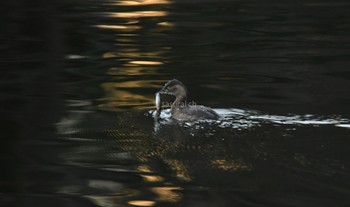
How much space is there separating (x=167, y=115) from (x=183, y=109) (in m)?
0.48

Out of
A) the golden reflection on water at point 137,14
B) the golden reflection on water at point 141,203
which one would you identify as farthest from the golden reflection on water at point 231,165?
the golden reflection on water at point 137,14

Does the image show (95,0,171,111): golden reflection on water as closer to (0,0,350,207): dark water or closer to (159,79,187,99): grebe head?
(0,0,350,207): dark water

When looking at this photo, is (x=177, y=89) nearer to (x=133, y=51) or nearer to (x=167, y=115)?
(x=167, y=115)

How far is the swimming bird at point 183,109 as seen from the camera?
1038 cm

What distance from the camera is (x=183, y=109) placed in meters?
10.8

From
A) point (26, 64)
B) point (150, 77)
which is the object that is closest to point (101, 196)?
point (150, 77)

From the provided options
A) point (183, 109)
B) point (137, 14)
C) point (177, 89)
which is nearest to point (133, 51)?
point (177, 89)

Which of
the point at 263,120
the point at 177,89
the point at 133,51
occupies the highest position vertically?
the point at 177,89

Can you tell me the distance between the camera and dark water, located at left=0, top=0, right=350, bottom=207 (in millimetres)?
8133

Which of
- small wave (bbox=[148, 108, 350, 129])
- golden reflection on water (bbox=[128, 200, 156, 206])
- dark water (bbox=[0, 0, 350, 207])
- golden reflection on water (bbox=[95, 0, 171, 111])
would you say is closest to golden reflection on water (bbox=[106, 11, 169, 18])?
golden reflection on water (bbox=[95, 0, 171, 111])

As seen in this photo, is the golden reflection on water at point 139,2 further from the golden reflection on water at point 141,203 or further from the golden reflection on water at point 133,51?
the golden reflection on water at point 141,203

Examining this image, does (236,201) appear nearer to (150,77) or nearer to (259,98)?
(259,98)

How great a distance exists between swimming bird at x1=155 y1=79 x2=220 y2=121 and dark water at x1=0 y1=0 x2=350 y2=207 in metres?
0.13

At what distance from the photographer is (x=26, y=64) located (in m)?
16.2
